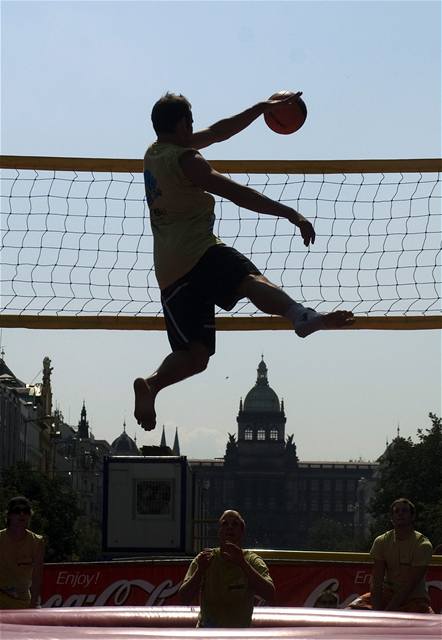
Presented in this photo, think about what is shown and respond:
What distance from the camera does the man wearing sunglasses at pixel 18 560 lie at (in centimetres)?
740

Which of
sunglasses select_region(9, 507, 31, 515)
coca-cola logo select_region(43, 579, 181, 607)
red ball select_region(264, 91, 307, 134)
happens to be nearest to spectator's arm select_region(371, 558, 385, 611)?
sunglasses select_region(9, 507, 31, 515)

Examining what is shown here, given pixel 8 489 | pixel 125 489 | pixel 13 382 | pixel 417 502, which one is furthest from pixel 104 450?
pixel 125 489

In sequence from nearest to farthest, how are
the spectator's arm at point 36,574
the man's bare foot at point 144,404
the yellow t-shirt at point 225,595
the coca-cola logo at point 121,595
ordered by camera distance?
the man's bare foot at point 144,404, the yellow t-shirt at point 225,595, the spectator's arm at point 36,574, the coca-cola logo at point 121,595

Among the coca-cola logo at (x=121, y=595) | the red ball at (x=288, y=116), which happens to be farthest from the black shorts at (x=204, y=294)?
the coca-cola logo at (x=121, y=595)

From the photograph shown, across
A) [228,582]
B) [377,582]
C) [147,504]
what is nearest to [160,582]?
[147,504]

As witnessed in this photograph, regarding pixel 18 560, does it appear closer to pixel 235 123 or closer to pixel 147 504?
pixel 235 123

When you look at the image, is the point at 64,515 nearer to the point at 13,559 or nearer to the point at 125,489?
the point at 125,489

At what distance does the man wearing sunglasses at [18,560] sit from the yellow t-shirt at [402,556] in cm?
169

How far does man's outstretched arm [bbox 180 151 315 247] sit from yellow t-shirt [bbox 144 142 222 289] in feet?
0.26

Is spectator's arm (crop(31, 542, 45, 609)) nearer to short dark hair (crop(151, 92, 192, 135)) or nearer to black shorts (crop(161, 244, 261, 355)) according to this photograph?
black shorts (crop(161, 244, 261, 355))

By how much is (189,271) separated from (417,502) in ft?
199

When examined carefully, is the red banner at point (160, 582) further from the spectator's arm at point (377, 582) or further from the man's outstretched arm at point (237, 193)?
the man's outstretched arm at point (237, 193)

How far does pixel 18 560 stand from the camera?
7461mm

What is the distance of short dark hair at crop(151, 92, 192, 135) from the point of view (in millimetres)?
5453
